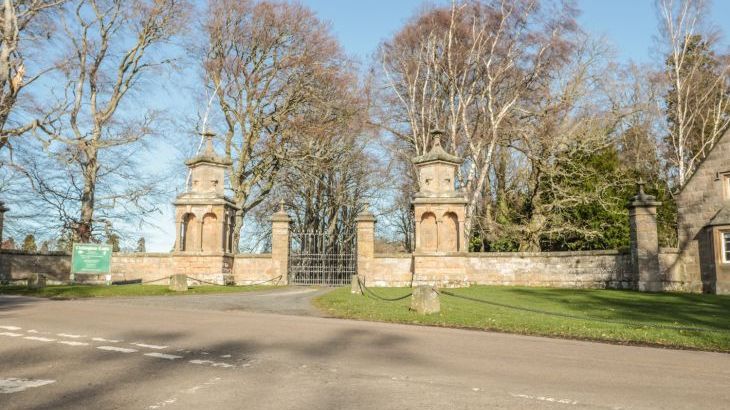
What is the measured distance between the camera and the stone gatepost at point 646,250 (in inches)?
818

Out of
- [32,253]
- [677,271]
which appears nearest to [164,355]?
[677,271]

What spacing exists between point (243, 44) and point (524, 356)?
26173 mm

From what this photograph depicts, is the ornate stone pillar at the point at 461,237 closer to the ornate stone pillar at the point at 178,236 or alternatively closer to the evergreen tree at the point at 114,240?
the ornate stone pillar at the point at 178,236

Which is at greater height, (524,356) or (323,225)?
(323,225)

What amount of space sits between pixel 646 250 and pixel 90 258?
21616mm

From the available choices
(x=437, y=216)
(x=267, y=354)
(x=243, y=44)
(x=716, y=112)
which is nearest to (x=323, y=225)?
(x=243, y=44)

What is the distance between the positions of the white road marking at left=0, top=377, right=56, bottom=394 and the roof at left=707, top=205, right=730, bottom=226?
22926 millimetres

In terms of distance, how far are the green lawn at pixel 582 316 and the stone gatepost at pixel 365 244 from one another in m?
6.91

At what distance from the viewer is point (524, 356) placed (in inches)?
279

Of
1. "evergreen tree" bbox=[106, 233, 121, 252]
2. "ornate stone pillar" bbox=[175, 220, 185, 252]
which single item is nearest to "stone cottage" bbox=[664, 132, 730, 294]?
"ornate stone pillar" bbox=[175, 220, 185, 252]

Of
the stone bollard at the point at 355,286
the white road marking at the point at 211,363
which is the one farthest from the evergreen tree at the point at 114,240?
the white road marking at the point at 211,363

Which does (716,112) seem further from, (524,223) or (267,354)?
(267,354)

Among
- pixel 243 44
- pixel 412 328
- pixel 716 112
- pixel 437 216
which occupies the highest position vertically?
pixel 243 44

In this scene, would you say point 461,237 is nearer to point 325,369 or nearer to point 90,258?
point 90,258
